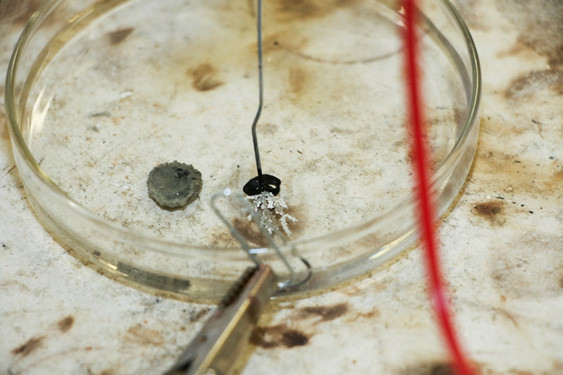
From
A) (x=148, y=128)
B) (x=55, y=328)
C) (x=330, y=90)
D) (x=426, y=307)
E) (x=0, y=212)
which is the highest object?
(x=330, y=90)

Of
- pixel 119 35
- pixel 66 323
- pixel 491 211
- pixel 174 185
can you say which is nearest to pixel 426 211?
pixel 491 211

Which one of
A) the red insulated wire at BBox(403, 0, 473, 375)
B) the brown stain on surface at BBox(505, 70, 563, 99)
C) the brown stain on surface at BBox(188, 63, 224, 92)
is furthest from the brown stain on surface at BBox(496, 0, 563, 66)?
the brown stain on surface at BBox(188, 63, 224, 92)

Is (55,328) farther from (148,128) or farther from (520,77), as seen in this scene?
(520,77)

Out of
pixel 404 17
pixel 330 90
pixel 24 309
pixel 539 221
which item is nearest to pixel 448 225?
pixel 539 221

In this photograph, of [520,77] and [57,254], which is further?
[520,77]

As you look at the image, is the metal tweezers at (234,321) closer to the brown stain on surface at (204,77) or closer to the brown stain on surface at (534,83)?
the brown stain on surface at (204,77)

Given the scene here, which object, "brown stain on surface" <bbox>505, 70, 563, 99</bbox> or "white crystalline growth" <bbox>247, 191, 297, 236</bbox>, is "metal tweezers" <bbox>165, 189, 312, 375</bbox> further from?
"brown stain on surface" <bbox>505, 70, 563, 99</bbox>
